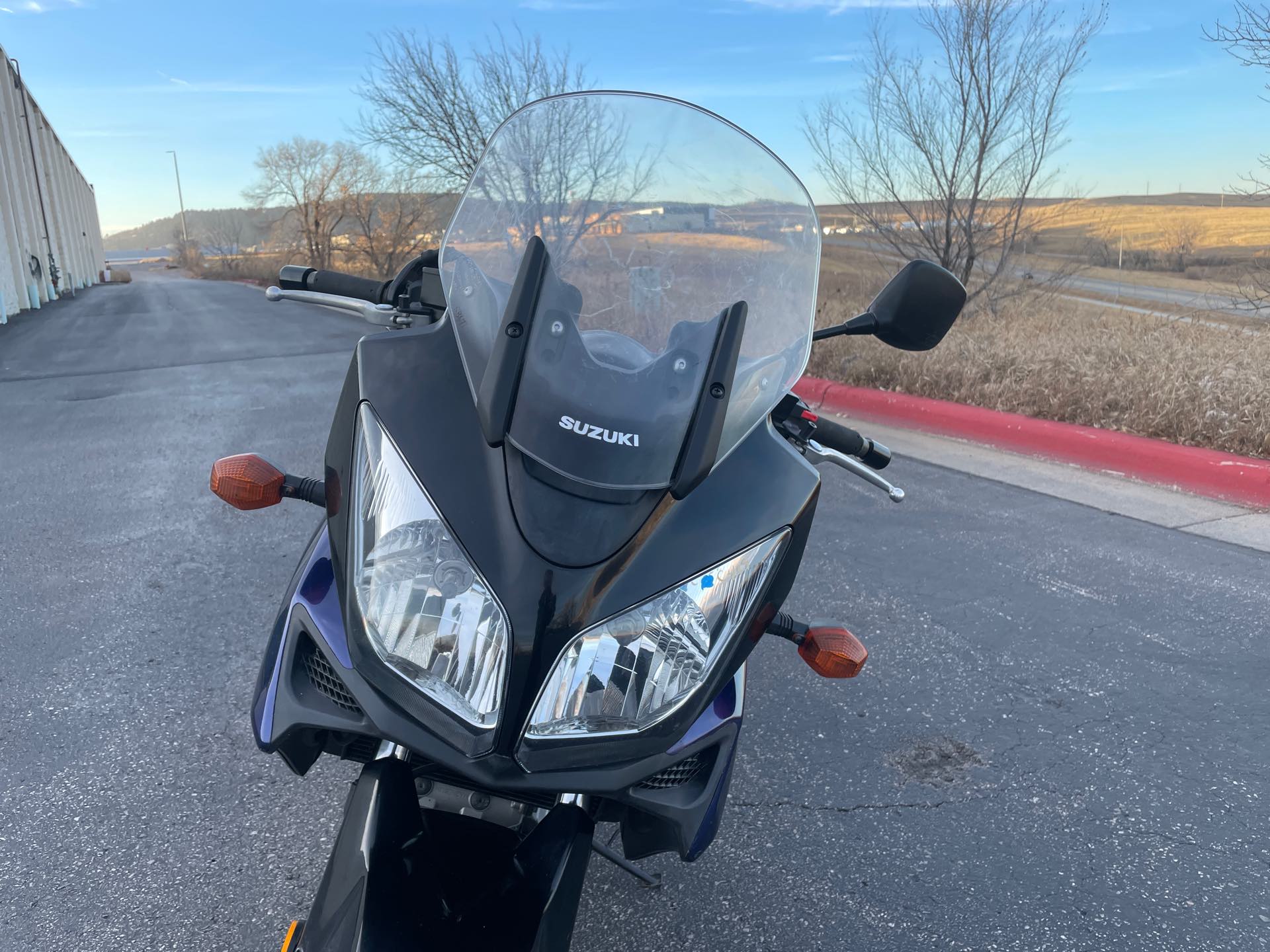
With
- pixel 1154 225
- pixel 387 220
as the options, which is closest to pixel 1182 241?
pixel 1154 225

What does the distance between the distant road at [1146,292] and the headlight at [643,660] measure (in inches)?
79.4

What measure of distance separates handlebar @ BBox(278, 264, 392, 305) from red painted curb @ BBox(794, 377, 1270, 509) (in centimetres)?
494

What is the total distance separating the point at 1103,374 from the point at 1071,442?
97 centimetres

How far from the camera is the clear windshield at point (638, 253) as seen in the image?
155 centimetres

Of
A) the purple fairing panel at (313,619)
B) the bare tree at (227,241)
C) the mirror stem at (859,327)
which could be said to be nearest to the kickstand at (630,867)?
the purple fairing panel at (313,619)

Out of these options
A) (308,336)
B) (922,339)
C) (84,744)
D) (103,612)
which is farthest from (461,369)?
(308,336)

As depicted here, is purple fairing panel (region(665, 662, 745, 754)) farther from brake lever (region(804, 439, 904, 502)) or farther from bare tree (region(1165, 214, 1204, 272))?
bare tree (region(1165, 214, 1204, 272))

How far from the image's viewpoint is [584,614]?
128 centimetres

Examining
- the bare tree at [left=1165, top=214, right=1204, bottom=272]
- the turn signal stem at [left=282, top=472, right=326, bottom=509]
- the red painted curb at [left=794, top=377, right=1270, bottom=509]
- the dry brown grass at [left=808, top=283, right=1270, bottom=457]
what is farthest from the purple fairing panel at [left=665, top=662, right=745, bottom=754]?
the bare tree at [left=1165, top=214, right=1204, bottom=272]

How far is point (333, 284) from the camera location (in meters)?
2.60

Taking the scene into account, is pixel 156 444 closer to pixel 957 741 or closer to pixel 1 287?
pixel 957 741

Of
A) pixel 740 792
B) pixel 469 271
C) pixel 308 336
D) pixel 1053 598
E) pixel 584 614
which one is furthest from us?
pixel 308 336

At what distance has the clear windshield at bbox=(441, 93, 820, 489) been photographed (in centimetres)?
155

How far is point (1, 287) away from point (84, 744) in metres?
20.4
